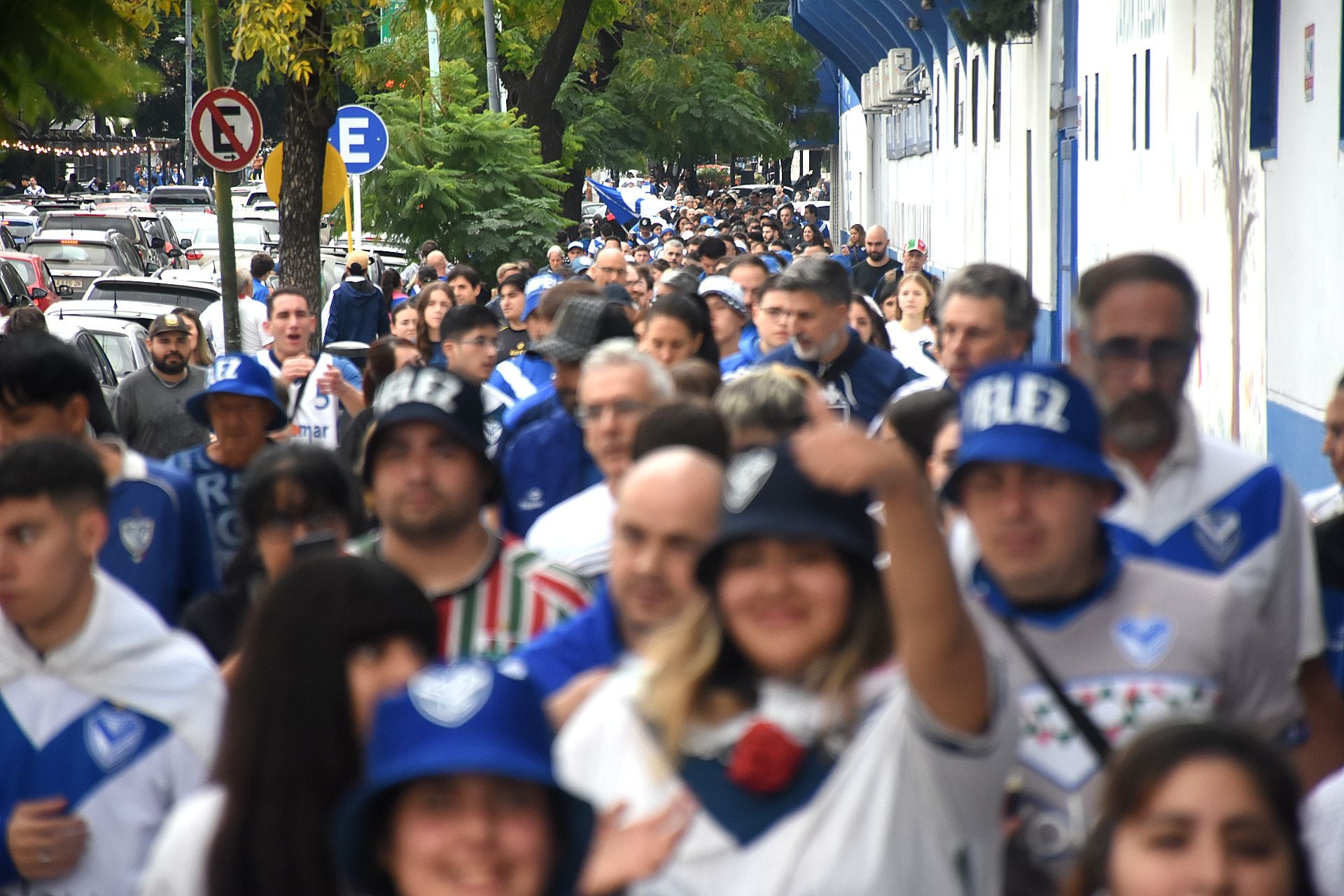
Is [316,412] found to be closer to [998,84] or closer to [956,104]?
[998,84]

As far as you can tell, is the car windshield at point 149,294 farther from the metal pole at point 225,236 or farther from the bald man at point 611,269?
the bald man at point 611,269

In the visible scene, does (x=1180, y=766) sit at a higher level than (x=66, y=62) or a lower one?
lower

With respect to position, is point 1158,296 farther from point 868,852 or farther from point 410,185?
point 410,185

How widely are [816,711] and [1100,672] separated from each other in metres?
0.69

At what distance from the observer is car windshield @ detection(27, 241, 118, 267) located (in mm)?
32781

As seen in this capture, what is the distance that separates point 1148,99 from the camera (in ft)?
52.5

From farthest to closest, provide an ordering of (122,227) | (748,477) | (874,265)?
(122,227), (874,265), (748,477)

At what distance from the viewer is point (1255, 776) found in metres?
3.07

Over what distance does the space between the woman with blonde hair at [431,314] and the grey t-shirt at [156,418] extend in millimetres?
1971

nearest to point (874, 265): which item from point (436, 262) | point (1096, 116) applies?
point (1096, 116)

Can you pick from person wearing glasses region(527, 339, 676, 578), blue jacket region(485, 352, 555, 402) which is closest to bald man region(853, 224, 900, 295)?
blue jacket region(485, 352, 555, 402)

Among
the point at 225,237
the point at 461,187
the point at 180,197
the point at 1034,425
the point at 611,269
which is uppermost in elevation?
the point at 180,197

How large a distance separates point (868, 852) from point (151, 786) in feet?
6.29

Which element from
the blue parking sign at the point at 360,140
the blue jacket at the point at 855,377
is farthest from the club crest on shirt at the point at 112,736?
the blue parking sign at the point at 360,140
